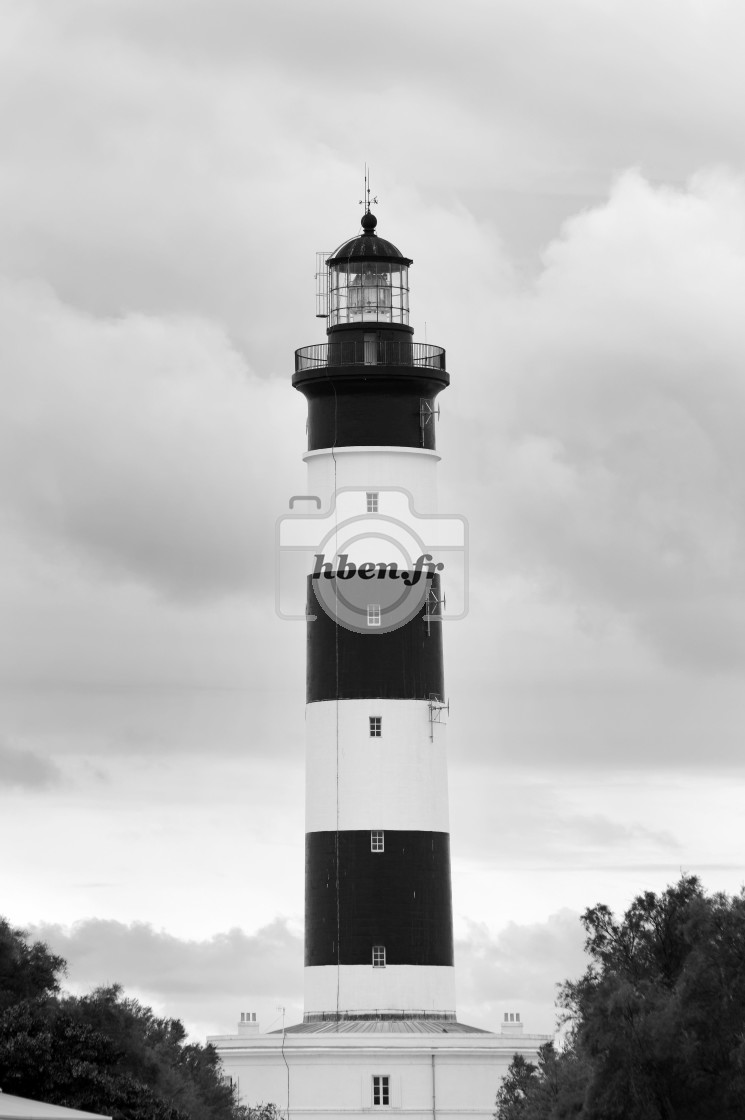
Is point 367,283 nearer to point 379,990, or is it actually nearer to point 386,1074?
point 379,990

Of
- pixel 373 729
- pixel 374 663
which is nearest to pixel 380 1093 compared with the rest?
pixel 373 729

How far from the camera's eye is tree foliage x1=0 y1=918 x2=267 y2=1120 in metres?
35.5

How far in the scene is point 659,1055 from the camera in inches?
1350

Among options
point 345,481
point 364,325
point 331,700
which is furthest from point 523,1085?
point 364,325

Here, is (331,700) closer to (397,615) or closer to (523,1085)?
(397,615)

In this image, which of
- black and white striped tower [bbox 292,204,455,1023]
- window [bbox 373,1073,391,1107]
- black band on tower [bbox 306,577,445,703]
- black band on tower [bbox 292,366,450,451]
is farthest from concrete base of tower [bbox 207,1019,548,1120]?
black band on tower [bbox 292,366,450,451]

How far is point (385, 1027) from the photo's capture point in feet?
154

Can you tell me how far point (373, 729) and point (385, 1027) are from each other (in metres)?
6.16

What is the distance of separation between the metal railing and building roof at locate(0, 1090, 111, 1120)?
22576 mm

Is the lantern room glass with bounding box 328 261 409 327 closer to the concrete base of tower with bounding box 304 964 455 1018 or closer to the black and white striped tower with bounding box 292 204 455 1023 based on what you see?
the black and white striped tower with bounding box 292 204 455 1023

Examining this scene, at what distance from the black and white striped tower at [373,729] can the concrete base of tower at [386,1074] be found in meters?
1.49

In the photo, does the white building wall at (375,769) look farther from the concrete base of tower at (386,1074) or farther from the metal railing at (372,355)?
the metal railing at (372,355)

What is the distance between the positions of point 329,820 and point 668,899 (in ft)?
38.2

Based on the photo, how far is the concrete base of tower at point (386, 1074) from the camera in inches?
1812
